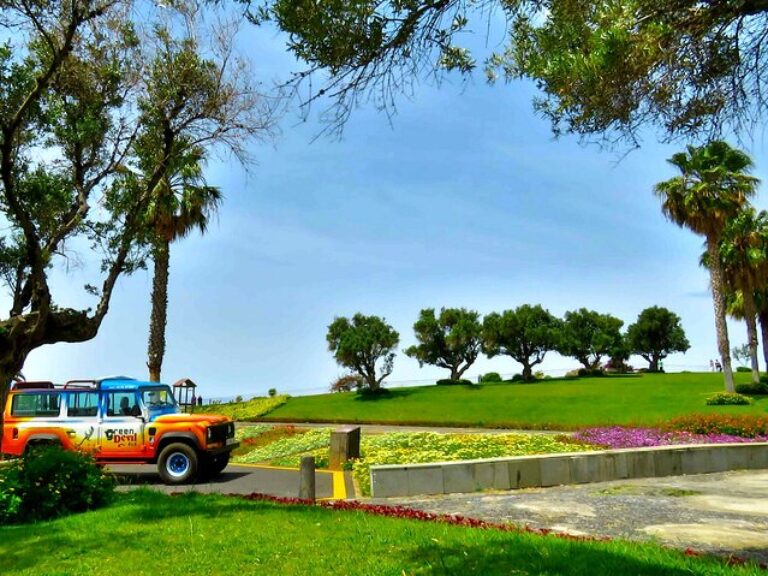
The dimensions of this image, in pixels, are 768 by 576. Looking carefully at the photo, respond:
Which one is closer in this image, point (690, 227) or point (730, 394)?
point (730, 394)

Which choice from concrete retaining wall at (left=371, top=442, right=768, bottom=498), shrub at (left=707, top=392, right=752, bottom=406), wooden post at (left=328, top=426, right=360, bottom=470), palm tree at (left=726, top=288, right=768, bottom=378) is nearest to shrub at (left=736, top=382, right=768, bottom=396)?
shrub at (left=707, top=392, right=752, bottom=406)

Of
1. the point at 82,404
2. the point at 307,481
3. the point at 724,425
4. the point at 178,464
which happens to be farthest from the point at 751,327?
the point at 82,404

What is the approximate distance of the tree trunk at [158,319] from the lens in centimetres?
2995

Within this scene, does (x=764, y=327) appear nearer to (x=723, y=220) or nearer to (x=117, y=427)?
(x=723, y=220)

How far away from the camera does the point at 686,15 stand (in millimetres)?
6090

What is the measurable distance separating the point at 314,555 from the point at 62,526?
3.85 meters

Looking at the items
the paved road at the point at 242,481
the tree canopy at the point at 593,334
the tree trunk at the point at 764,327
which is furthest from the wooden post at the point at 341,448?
A: the tree canopy at the point at 593,334

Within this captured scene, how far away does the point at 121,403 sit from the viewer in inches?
578

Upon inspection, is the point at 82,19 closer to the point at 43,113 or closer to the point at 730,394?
the point at 43,113

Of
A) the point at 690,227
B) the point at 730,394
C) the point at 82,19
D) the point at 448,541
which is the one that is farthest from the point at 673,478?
the point at 690,227

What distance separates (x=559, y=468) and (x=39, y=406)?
38.9 feet

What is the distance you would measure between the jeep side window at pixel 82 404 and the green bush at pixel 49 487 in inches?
197

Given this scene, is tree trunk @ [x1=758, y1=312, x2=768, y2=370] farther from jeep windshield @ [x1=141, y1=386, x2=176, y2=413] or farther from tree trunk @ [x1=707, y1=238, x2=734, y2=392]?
jeep windshield @ [x1=141, y1=386, x2=176, y2=413]

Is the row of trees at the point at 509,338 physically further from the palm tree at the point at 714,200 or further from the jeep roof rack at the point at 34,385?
the jeep roof rack at the point at 34,385
